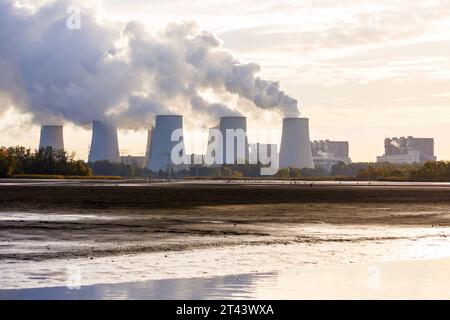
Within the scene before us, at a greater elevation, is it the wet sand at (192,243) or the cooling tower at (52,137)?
the cooling tower at (52,137)

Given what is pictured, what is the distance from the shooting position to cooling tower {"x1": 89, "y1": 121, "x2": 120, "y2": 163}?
166 m

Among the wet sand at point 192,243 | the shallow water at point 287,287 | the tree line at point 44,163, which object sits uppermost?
the tree line at point 44,163

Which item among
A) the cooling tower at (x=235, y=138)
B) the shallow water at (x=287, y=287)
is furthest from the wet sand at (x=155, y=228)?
the cooling tower at (x=235, y=138)

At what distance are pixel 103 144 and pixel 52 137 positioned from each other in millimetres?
12370

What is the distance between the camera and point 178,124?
508 feet

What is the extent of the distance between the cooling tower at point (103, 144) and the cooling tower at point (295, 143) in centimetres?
2979

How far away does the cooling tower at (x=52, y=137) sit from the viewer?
185125mm

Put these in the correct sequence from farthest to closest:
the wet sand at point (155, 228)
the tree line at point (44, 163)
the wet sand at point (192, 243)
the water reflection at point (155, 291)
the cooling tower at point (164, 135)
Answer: the tree line at point (44, 163) → the cooling tower at point (164, 135) → the wet sand at point (155, 228) → the wet sand at point (192, 243) → the water reflection at point (155, 291)

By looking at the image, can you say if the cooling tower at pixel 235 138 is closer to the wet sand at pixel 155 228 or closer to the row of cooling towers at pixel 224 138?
the row of cooling towers at pixel 224 138

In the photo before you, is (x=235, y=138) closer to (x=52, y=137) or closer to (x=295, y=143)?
(x=295, y=143)

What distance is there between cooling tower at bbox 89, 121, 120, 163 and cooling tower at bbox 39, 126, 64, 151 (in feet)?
22.3

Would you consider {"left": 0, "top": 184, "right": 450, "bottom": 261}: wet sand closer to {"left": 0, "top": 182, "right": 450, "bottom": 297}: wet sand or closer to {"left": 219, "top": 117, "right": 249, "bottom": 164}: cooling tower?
{"left": 0, "top": 182, "right": 450, "bottom": 297}: wet sand

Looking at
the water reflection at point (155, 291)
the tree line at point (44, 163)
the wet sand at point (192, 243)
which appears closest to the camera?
the water reflection at point (155, 291)
